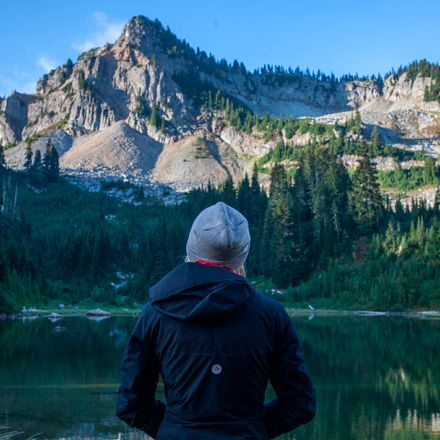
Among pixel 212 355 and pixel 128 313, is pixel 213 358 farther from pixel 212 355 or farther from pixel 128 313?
pixel 128 313

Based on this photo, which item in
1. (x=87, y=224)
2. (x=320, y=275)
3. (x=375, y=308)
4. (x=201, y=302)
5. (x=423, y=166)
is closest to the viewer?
(x=201, y=302)

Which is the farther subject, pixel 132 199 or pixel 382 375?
pixel 132 199

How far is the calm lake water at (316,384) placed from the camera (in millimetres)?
18812

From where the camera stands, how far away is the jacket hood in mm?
4269

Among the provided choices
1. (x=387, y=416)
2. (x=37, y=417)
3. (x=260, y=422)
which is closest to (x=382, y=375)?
(x=387, y=416)

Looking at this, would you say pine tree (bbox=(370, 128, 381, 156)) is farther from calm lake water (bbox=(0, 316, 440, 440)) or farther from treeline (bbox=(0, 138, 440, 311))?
calm lake water (bbox=(0, 316, 440, 440))

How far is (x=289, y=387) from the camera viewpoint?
4.66m

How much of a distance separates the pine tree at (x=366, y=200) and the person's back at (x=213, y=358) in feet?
329

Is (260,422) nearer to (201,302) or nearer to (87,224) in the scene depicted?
(201,302)

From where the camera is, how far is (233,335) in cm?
443

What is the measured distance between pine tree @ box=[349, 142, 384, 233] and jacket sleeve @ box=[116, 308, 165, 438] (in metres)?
100

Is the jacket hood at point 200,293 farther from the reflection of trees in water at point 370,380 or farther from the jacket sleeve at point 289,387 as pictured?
the reflection of trees in water at point 370,380

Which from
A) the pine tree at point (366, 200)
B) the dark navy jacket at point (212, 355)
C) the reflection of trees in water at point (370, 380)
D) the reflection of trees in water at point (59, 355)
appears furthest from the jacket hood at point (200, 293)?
the pine tree at point (366, 200)

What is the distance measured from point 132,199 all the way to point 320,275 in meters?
87.4
